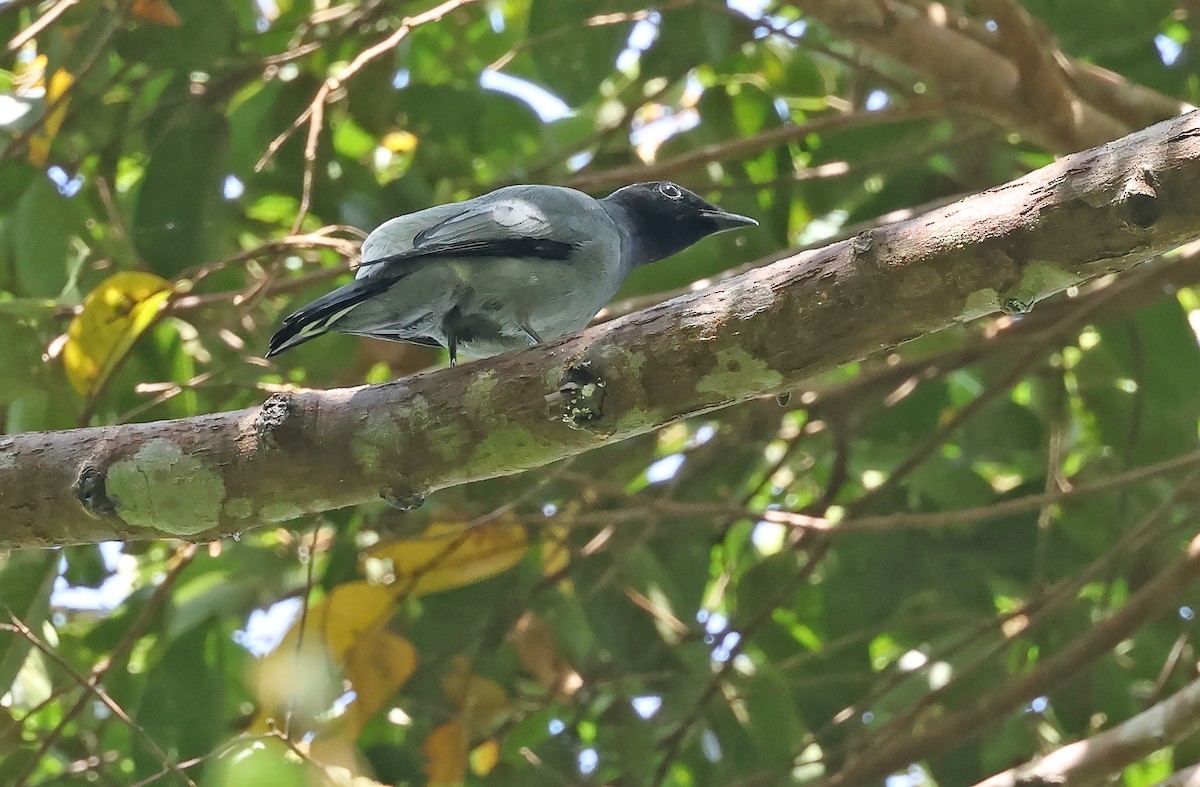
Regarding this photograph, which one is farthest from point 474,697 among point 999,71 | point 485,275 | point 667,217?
point 999,71

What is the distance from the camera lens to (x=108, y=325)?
11.0 feet

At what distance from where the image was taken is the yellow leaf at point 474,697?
3742 millimetres

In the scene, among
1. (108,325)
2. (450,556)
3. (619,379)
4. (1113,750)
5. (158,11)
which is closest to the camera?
(619,379)

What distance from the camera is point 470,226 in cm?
312

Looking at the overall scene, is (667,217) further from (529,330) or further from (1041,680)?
(1041,680)

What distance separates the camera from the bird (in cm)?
305

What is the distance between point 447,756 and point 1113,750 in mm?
1805

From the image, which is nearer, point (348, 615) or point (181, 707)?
point (181, 707)

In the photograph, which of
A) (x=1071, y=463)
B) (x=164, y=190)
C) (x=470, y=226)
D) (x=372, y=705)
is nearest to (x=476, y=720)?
(x=372, y=705)

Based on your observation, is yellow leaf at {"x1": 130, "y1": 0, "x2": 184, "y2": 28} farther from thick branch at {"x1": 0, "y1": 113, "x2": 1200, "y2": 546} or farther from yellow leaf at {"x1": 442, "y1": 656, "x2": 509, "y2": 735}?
yellow leaf at {"x1": 442, "y1": 656, "x2": 509, "y2": 735}

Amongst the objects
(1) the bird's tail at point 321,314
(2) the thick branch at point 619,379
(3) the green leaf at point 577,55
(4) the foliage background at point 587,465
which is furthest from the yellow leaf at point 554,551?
(2) the thick branch at point 619,379

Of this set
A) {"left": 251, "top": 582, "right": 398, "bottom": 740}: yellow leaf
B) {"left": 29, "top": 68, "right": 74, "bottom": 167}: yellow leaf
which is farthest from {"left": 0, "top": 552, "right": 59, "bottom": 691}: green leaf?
{"left": 29, "top": 68, "right": 74, "bottom": 167}: yellow leaf

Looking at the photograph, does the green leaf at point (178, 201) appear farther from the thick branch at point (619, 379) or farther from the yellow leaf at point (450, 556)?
the thick branch at point (619, 379)

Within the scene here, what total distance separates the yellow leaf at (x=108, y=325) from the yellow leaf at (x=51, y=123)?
2.57 ft
